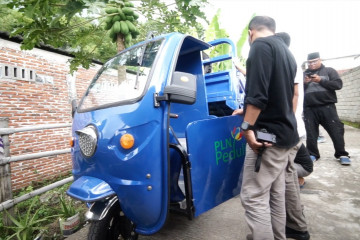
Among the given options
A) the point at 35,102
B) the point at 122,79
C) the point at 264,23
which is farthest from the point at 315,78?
the point at 35,102

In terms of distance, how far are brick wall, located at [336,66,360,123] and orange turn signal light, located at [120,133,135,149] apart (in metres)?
9.53

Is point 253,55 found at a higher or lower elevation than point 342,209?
higher

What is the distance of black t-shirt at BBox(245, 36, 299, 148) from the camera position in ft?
4.85

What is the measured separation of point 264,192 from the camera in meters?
1.61

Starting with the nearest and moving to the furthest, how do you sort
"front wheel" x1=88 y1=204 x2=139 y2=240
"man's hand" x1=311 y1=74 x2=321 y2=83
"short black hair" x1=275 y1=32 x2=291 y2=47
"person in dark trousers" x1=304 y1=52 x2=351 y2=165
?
"front wheel" x1=88 y1=204 x2=139 y2=240
"short black hair" x1=275 y1=32 x2=291 y2=47
"man's hand" x1=311 y1=74 x2=321 y2=83
"person in dark trousers" x1=304 y1=52 x2=351 y2=165

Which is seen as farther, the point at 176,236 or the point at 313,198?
the point at 313,198

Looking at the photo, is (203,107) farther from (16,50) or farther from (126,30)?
(16,50)

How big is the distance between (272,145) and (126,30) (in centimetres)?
211

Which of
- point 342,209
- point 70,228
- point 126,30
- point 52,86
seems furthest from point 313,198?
point 52,86

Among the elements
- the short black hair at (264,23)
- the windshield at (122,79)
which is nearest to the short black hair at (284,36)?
the short black hair at (264,23)

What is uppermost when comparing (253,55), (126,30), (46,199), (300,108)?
(126,30)

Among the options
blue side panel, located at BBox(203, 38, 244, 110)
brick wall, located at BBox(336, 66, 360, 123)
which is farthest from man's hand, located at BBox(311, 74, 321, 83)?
brick wall, located at BBox(336, 66, 360, 123)

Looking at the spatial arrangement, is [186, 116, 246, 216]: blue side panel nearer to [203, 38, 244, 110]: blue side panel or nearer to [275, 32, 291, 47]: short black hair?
[203, 38, 244, 110]: blue side panel

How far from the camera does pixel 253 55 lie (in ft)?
5.07
